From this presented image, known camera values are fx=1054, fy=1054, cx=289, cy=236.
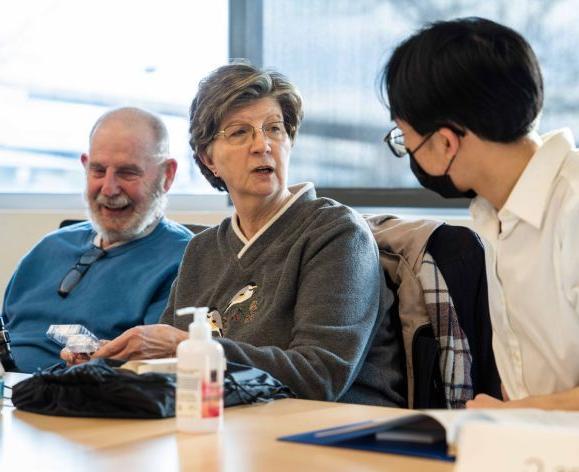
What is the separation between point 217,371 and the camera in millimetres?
1492

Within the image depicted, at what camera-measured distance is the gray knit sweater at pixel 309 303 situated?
2.09 m

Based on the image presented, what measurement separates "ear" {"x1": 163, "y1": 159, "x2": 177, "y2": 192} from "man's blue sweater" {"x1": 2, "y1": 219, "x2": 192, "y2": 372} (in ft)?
Result: 0.47

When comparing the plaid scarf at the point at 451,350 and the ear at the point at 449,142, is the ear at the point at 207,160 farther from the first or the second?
the ear at the point at 449,142

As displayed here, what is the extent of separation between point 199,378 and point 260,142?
3.74ft

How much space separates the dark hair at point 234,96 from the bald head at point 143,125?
656mm

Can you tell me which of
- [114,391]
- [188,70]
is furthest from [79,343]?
[188,70]

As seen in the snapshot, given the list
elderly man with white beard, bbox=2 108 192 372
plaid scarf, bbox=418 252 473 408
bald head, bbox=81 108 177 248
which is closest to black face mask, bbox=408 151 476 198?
plaid scarf, bbox=418 252 473 408

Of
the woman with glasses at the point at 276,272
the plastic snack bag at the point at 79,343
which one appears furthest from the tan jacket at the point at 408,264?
the plastic snack bag at the point at 79,343

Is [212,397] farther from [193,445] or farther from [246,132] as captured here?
[246,132]

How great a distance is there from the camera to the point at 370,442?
1.41m

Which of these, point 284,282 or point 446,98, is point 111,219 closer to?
point 284,282

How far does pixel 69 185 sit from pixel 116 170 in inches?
41.2

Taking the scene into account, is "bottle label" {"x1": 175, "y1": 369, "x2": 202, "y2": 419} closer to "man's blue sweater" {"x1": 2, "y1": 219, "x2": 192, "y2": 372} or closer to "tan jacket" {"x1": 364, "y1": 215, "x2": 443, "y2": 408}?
"tan jacket" {"x1": 364, "y1": 215, "x2": 443, "y2": 408}

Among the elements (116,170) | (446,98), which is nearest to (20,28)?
(116,170)
